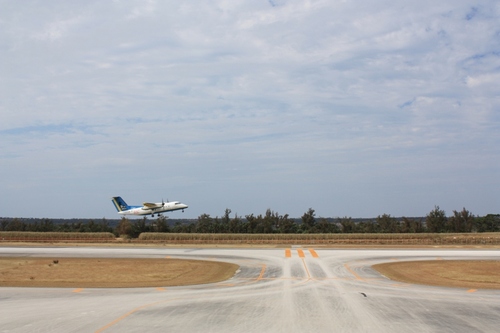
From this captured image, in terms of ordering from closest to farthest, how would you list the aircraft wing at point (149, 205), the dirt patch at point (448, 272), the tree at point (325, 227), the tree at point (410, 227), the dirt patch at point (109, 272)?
1. the dirt patch at point (109, 272)
2. the dirt patch at point (448, 272)
3. the aircraft wing at point (149, 205)
4. the tree at point (325, 227)
5. the tree at point (410, 227)

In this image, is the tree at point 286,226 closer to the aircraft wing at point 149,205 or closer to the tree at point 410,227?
the tree at point 410,227

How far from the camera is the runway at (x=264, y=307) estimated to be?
18.2 meters

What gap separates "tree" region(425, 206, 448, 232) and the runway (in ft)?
279

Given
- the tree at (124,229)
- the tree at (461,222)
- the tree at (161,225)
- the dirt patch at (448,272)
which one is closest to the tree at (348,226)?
the tree at (461,222)

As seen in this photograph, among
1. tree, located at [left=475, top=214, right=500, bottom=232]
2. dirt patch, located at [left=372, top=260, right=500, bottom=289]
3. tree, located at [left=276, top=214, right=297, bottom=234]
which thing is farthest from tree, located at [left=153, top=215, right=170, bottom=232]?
tree, located at [left=475, top=214, right=500, bottom=232]

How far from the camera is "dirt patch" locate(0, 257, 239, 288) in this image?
30331 mm

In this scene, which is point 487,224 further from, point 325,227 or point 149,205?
point 149,205

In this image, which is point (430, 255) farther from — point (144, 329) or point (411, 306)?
point (144, 329)

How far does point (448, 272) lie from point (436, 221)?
266 feet

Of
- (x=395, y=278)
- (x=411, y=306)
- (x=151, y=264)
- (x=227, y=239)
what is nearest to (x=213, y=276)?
(x=151, y=264)

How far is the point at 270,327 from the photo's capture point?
714 inches

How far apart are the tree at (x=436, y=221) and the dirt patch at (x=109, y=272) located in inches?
3218

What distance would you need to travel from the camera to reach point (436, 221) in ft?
365

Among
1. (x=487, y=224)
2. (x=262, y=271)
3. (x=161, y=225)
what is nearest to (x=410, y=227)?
(x=487, y=224)
